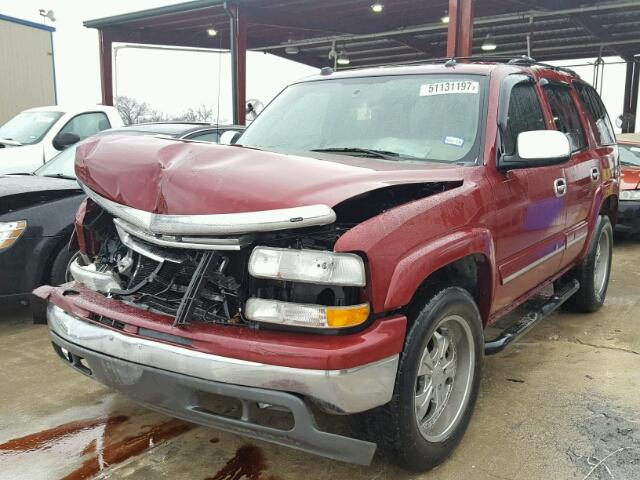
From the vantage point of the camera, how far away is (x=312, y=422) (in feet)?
6.72

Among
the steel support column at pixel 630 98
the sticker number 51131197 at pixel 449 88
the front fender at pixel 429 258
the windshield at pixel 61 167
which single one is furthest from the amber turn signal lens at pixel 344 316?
the steel support column at pixel 630 98

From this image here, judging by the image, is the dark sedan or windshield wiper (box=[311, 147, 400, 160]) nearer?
windshield wiper (box=[311, 147, 400, 160])

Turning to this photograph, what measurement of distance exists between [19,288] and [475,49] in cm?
1664

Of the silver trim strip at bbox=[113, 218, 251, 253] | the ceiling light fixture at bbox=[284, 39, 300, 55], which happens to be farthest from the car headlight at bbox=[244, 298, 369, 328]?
the ceiling light fixture at bbox=[284, 39, 300, 55]

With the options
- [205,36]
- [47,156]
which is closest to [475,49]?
[205,36]

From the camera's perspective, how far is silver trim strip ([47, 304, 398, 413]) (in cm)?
202

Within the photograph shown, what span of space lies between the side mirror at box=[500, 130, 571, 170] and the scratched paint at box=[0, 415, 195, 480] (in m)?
2.18

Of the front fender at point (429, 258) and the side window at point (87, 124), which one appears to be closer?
the front fender at point (429, 258)

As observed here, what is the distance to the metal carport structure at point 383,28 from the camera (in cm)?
1243

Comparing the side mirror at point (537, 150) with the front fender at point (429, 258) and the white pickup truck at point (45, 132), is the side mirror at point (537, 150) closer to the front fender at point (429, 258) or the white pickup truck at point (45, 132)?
the front fender at point (429, 258)

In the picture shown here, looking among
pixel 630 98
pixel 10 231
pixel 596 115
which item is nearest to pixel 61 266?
pixel 10 231

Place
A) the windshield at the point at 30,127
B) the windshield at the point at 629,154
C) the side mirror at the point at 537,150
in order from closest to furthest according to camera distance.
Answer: the side mirror at the point at 537,150
the windshield at the point at 30,127
the windshield at the point at 629,154

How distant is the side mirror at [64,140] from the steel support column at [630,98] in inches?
689

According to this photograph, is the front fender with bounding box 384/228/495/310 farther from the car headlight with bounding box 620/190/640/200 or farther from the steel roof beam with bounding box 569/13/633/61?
the steel roof beam with bounding box 569/13/633/61
